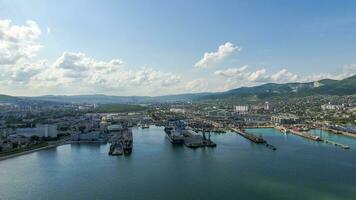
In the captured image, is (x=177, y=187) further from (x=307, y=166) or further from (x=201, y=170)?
(x=307, y=166)

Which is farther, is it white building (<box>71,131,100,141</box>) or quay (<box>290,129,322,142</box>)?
white building (<box>71,131,100,141</box>)

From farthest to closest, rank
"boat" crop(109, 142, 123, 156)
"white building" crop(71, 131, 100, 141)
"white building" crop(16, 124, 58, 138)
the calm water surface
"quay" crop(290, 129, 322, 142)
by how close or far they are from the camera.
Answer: "white building" crop(16, 124, 58, 138) < "white building" crop(71, 131, 100, 141) < "quay" crop(290, 129, 322, 142) < "boat" crop(109, 142, 123, 156) < the calm water surface

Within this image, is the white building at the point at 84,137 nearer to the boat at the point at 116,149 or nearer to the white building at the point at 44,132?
the white building at the point at 44,132

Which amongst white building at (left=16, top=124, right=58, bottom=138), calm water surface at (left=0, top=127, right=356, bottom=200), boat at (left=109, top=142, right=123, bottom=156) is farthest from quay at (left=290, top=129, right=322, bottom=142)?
white building at (left=16, top=124, right=58, bottom=138)

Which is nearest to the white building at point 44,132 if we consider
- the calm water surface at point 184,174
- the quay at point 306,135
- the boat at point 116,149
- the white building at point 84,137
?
the white building at point 84,137

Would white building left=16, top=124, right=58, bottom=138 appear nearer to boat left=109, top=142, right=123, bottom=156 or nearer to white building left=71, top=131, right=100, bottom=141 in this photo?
white building left=71, top=131, right=100, bottom=141

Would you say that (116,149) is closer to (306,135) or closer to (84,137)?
(84,137)

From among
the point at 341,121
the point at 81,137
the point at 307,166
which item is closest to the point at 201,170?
the point at 307,166

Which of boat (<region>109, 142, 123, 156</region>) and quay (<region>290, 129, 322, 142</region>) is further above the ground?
quay (<region>290, 129, 322, 142</region>)

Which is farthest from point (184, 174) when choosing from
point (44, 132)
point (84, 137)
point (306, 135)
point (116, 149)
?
point (306, 135)
